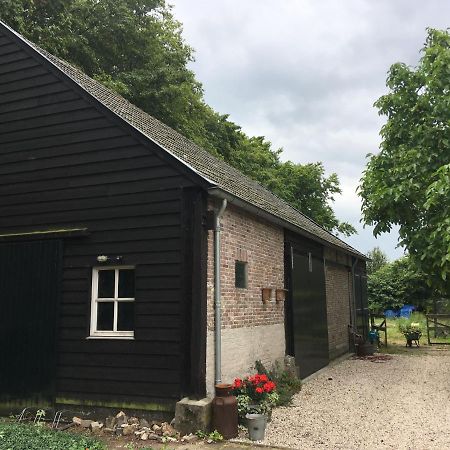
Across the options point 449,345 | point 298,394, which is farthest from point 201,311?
point 449,345

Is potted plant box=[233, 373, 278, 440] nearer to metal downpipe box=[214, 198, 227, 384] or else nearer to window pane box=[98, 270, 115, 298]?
metal downpipe box=[214, 198, 227, 384]

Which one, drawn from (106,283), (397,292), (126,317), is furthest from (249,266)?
(397,292)

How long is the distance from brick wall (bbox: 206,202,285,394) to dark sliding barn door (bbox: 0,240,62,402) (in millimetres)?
2914

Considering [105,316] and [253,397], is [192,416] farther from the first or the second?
[105,316]

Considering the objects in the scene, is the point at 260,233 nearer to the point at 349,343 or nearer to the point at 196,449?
the point at 196,449

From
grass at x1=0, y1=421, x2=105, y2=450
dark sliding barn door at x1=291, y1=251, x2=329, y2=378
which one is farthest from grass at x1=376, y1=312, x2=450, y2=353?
A: grass at x1=0, y1=421, x2=105, y2=450

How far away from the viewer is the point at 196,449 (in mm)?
6293

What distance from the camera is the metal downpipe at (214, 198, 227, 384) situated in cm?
767

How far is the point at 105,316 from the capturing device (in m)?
8.09

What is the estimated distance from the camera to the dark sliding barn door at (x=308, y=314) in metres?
11.7

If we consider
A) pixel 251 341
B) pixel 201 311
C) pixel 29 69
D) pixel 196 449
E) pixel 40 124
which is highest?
pixel 29 69

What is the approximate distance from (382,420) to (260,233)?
4.30 metres

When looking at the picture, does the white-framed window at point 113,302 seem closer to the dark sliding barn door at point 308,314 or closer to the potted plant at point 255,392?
the potted plant at point 255,392

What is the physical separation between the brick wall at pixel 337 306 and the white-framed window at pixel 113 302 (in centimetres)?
880
